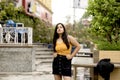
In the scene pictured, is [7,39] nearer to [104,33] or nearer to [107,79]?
[104,33]

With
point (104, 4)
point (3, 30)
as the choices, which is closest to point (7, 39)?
point (3, 30)

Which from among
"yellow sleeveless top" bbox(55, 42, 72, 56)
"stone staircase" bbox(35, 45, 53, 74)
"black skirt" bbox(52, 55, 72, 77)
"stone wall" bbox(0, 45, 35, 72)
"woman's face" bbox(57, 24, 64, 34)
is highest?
"woman's face" bbox(57, 24, 64, 34)

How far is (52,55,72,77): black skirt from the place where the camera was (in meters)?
7.53

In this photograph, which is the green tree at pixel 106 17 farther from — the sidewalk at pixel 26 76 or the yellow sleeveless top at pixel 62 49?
the yellow sleeveless top at pixel 62 49

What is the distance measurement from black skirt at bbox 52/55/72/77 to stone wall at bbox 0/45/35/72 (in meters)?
8.36

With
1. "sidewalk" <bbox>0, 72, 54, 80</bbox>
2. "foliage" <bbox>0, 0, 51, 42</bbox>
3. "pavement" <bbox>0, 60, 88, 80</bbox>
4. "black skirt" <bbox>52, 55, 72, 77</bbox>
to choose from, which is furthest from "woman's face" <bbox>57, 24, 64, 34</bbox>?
"foliage" <bbox>0, 0, 51, 42</bbox>

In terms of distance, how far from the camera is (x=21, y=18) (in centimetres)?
2706

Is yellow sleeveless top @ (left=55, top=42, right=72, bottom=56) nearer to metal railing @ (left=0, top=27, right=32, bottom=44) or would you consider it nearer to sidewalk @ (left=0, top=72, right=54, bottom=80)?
sidewalk @ (left=0, top=72, right=54, bottom=80)

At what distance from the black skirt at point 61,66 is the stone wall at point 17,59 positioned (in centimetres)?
836

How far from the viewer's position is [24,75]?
14.9m

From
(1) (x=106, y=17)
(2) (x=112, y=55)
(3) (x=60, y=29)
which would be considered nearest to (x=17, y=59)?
(1) (x=106, y=17)

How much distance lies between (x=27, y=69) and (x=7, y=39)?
5.33 ft

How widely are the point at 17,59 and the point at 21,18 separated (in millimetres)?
11438

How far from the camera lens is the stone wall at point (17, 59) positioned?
15.9 m
